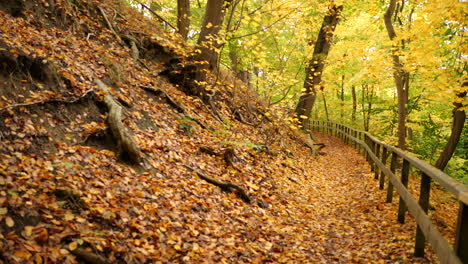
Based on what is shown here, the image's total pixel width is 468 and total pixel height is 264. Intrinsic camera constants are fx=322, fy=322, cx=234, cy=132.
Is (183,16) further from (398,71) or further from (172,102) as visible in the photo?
(398,71)

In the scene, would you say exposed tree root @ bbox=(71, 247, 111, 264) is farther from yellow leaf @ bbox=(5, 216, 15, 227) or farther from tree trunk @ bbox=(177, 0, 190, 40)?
Result: tree trunk @ bbox=(177, 0, 190, 40)

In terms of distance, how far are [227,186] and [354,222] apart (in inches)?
97.7

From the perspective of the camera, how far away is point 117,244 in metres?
3.59

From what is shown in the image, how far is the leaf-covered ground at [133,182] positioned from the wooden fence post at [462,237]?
1418 millimetres

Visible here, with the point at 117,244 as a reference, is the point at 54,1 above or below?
above

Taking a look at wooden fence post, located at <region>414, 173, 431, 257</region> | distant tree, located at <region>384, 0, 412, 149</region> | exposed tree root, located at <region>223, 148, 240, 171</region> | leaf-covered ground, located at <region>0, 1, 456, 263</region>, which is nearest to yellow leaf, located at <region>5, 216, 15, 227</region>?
leaf-covered ground, located at <region>0, 1, 456, 263</region>

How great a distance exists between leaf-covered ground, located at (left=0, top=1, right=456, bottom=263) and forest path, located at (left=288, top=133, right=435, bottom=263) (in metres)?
0.03

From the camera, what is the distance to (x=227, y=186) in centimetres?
629

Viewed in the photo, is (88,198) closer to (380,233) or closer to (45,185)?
(45,185)

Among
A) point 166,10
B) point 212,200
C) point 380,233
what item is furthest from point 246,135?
point 166,10

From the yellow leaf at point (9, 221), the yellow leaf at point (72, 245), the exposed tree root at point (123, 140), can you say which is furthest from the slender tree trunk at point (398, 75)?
the yellow leaf at point (9, 221)

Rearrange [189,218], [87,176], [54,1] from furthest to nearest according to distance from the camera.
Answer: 1. [54,1]
2. [189,218]
3. [87,176]

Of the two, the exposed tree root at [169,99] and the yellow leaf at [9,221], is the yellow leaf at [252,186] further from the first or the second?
the yellow leaf at [9,221]

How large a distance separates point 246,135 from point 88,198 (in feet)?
21.7
